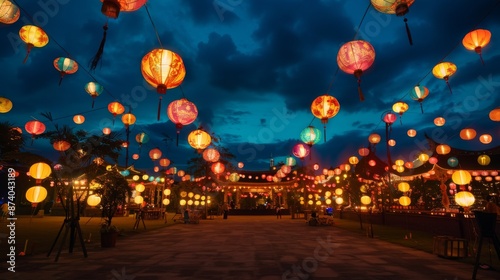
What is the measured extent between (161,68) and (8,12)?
138 inches

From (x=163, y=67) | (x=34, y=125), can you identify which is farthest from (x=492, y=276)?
(x=34, y=125)

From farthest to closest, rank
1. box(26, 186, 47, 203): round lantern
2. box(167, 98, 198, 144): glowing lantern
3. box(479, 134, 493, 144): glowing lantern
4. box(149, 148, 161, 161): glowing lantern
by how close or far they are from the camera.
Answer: box(149, 148, 161, 161): glowing lantern
box(479, 134, 493, 144): glowing lantern
box(26, 186, 47, 203): round lantern
box(167, 98, 198, 144): glowing lantern

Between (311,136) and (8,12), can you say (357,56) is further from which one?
(8,12)

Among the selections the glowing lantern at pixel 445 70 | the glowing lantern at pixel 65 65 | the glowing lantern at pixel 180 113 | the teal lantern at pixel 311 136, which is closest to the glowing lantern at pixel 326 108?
the teal lantern at pixel 311 136

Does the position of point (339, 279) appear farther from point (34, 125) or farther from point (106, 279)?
point (34, 125)

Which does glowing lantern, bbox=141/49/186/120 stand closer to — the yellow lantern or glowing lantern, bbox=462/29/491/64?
glowing lantern, bbox=462/29/491/64

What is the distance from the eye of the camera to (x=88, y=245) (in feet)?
27.5

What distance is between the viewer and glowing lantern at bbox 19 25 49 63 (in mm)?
7664

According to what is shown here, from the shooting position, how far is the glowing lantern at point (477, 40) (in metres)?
7.64

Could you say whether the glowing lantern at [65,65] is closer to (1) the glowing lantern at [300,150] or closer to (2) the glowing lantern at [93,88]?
(2) the glowing lantern at [93,88]

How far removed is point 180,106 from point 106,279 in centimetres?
508

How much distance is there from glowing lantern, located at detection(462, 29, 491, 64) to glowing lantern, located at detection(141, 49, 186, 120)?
24.8 ft

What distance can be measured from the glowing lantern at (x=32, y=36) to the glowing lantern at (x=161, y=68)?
3601 millimetres

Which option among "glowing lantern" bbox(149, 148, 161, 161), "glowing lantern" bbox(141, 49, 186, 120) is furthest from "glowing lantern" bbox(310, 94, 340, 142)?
"glowing lantern" bbox(149, 148, 161, 161)
